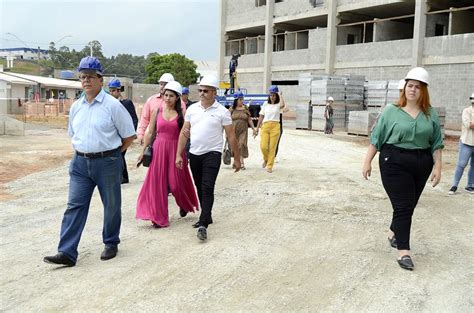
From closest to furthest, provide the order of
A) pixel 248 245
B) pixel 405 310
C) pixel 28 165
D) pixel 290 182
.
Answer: pixel 405 310
pixel 248 245
pixel 290 182
pixel 28 165

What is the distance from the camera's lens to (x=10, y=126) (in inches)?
772

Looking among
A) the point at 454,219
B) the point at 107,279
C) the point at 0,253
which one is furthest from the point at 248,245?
the point at 454,219

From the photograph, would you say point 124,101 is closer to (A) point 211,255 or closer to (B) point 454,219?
(A) point 211,255

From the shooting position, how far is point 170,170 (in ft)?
20.8

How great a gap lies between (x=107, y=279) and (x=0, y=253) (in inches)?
57.7

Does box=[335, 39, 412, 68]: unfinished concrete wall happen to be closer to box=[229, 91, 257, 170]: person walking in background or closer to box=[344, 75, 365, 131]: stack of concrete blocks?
box=[344, 75, 365, 131]: stack of concrete blocks

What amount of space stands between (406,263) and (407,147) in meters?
1.10

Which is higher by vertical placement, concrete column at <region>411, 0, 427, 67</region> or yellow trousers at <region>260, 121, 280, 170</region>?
concrete column at <region>411, 0, 427, 67</region>

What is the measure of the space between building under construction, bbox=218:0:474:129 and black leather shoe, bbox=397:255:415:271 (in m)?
22.7

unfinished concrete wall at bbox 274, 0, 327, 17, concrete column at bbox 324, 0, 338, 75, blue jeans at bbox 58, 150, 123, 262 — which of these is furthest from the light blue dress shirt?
unfinished concrete wall at bbox 274, 0, 327, 17

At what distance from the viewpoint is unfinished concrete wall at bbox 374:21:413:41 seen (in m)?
31.0

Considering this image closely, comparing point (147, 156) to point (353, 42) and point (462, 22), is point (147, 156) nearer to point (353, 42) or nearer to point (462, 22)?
point (462, 22)

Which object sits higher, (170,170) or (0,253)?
(170,170)

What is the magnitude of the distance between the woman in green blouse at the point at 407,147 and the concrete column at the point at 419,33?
2436 centimetres
